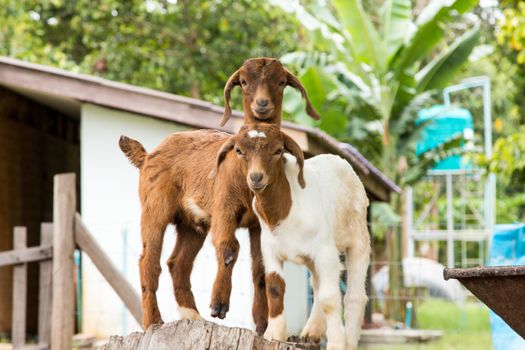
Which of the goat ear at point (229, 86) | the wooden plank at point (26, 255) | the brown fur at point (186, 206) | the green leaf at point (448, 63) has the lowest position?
the wooden plank at point (26, 255)

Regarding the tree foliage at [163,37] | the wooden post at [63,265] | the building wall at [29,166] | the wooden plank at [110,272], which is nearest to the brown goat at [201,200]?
the wooden plank at [110,272]

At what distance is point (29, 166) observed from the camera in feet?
41.3

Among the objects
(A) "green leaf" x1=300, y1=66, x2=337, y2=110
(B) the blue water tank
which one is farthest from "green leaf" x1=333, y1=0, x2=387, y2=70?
(B) the blue water tank

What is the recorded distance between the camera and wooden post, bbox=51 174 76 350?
7.71m

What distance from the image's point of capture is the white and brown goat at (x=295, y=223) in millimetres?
3168

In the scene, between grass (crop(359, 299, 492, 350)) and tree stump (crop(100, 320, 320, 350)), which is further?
grass (crop(359, 299, 492, 350))

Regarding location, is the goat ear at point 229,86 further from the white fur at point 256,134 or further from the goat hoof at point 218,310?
the goat hoof at point 218,310

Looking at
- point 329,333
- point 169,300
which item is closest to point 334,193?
point 329,333

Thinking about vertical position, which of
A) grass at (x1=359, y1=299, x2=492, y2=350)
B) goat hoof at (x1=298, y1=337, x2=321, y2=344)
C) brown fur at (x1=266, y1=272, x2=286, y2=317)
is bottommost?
grass at (x1=359, y1=299, x2=492, y2=350)

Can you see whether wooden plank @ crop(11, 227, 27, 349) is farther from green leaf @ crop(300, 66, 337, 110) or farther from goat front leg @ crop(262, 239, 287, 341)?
green leaf @ crop(300, 66, 337, 110)

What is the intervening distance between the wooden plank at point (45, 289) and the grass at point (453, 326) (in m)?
3.76

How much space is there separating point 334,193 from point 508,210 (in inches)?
1110

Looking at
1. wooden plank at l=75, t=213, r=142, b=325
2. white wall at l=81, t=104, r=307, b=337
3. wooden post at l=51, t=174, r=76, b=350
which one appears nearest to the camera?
wooden plank at l=75, t=213, r=142, b=325

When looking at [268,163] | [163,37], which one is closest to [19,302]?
[268,163]
